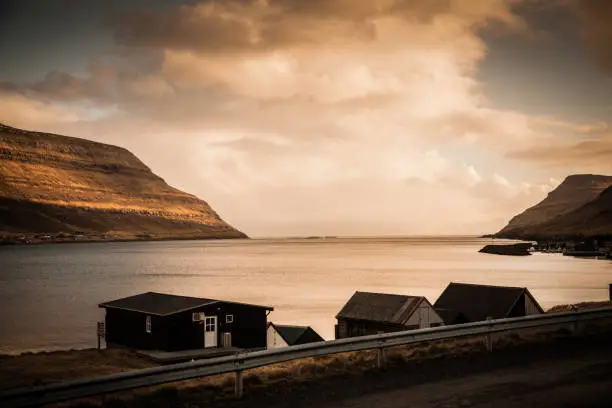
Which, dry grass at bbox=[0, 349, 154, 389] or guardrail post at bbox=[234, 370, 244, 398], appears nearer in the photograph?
guardrail post at bbox=[234, 370, 244, 398]

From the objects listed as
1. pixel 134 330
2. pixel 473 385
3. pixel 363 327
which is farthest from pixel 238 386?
pixel 363 327

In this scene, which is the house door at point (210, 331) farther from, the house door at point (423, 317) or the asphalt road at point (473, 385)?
the asphalt road at point (473, 385)

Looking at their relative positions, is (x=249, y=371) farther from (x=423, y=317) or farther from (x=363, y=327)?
(x=363, y=327)

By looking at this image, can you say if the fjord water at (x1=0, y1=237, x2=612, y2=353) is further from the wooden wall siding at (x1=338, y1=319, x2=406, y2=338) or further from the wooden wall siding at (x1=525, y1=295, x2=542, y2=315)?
the wooden wall siding at (x1=525, y1=295, x2=542, y2=315)

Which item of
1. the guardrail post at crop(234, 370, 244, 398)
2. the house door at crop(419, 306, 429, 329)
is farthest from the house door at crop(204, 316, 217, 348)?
the guardrail post at crop(234, 370, 244, 398)

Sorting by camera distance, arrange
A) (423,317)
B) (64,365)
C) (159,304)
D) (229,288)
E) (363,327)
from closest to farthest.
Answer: (64,365)
(159,304)
(423,317)
(363,327)
(229,288)

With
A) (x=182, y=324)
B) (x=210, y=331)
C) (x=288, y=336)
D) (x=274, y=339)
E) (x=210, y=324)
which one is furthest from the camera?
(x=288, y=336)

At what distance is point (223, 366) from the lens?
555 inches

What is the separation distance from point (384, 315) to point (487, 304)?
749 cm

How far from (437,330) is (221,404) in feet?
24.7

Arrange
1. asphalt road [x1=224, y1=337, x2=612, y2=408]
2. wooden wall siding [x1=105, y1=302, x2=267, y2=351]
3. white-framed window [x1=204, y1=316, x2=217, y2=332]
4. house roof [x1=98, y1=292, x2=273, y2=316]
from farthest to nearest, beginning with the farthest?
white-framed window [x1=204, y1=316, x2=217, y2=332] → house roof [x1=98, y1=292, x2=273, y2=316] → wooden wall siding [x1=105, y1=302, x2=267, y2=351] → asphalt road [x1=224, y1=337, x2=612, y2=408]

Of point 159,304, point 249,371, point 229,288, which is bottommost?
point 229,288

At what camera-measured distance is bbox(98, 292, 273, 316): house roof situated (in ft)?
119

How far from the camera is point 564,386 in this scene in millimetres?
14055
